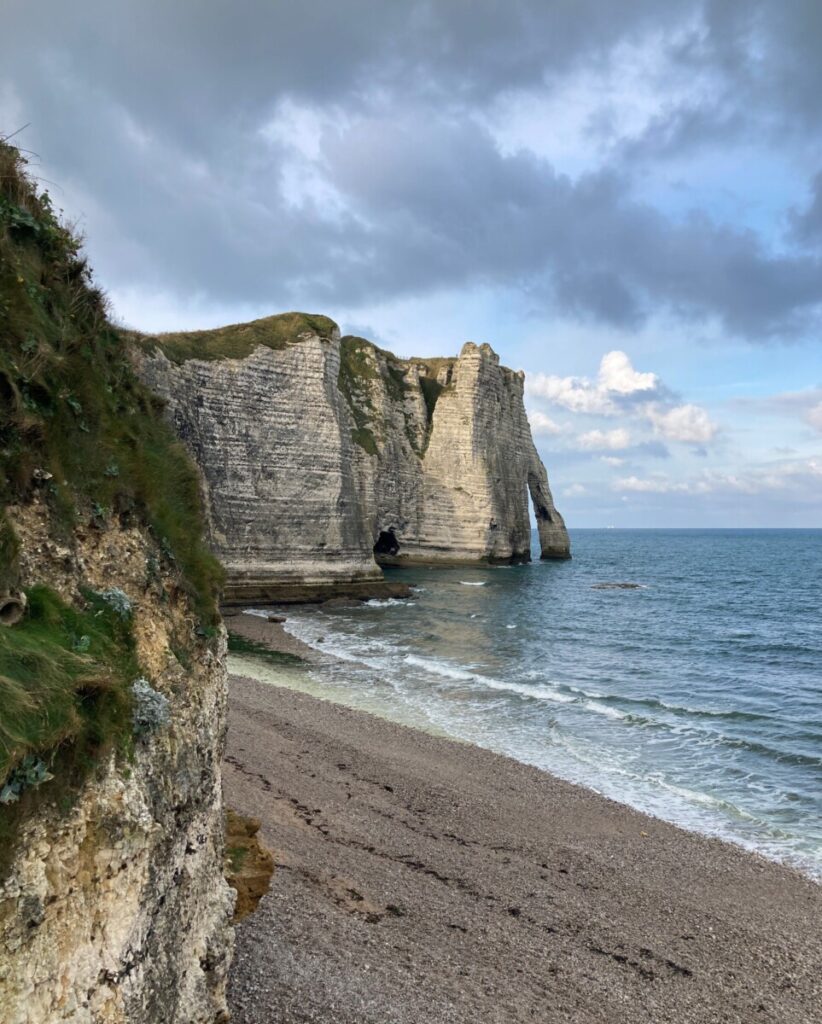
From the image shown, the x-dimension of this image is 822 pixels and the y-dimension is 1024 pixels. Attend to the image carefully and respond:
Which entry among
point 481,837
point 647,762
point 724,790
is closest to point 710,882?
point 481,837

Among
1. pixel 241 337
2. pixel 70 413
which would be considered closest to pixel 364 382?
pixel 241 337

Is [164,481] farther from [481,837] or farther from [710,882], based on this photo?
[710,882]

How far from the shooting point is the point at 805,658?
29109mm

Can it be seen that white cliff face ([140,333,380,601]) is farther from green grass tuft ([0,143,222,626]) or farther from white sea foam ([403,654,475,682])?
green grass tuft ([0,143,222,626])

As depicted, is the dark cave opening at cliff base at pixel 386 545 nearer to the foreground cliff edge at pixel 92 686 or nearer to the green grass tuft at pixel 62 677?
the foreground cliff edge at pixel 92 686

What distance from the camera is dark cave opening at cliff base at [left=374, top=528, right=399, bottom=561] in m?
61.8

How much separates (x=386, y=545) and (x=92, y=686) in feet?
192

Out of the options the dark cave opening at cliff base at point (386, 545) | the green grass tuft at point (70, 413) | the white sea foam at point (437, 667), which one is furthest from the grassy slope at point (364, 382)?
the green grass tuft at point (70, 413)

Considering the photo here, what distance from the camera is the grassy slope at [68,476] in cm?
347

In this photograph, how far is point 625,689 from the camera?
2342 centimetres

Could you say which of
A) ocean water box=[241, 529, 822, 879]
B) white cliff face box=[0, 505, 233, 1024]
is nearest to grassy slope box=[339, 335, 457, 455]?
ocean water box=[241, 529, 822, 879]

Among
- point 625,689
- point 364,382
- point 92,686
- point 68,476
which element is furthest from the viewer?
point 364,382

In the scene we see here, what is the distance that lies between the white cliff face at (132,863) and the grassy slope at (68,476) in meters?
0.16

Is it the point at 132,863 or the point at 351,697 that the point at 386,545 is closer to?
the point at 351,697
